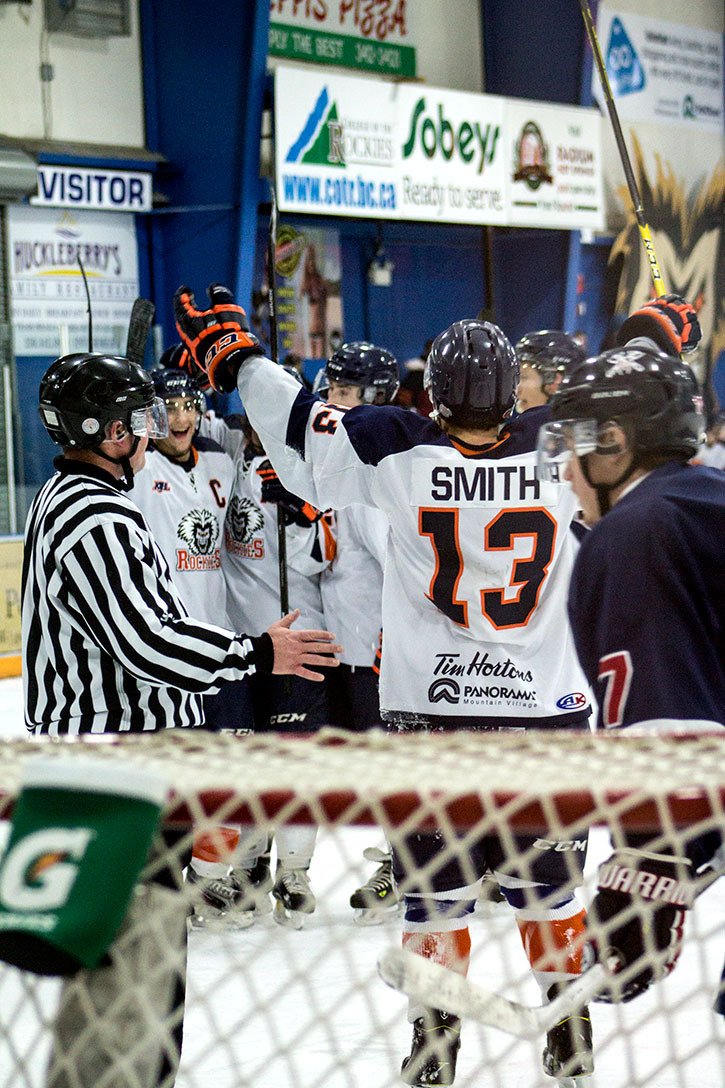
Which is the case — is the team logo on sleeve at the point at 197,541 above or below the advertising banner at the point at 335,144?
below

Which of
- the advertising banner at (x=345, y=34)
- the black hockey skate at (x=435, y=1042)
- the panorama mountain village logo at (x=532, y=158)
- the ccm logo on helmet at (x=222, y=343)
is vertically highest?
the advertising banner at (x=345, y=34)

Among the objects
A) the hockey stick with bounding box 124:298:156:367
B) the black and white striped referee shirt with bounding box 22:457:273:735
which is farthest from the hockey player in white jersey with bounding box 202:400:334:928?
the black and white striped referee shirt with bounding box 22:457:273:735

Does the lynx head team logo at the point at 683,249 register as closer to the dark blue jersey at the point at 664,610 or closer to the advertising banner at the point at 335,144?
the advertising banner at the point at 335,144

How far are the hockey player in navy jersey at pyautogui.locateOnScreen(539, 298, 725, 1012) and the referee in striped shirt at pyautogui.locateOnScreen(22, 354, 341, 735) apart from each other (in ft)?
2.52

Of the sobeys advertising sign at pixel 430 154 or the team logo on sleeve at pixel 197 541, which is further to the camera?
the sobeys advertising sign at pixel 430 154

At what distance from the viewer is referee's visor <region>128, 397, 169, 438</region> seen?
2521 millimetres

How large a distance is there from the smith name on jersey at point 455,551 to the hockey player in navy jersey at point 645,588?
0.69 meters

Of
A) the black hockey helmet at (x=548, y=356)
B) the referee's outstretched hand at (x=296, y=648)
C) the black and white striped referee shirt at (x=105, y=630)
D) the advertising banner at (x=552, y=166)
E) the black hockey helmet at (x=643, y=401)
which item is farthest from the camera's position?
the advertising banner at (x=552, y=166)

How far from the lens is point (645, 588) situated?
1621 mm

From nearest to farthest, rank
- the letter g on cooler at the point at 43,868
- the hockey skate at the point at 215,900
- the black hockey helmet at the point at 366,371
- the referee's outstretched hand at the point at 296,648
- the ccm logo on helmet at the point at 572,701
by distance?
the letter g on cooler at the point at 43,868, the referee's outstretched hand at the point at 296,648, the ccm logo on helmet at the point at 572,701, the hockey skate at the point at 215,900, the black hockey helmet at the point at 366,371

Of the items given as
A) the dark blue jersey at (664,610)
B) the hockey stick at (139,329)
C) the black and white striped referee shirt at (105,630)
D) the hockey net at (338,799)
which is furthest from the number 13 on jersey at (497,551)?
the hockey stick at (139,329)

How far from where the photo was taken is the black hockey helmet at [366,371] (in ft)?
13.1

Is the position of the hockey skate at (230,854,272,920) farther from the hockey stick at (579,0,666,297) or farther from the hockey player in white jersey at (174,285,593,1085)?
the hockey stick at (579,0,666,297)

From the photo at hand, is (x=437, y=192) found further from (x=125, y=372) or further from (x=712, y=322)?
(x=125, y=372)
